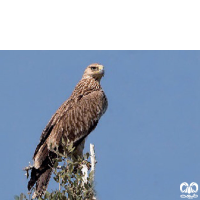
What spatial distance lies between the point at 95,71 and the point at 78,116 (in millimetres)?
1075

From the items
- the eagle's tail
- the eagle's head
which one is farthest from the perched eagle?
the eagle's tail

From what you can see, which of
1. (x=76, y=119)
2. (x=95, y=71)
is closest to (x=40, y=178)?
(x=76, y=119)

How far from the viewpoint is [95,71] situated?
979 centimetres

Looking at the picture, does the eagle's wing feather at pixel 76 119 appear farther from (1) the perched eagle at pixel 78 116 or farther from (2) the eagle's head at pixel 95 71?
(2) the eagle's head at pixel 95 71

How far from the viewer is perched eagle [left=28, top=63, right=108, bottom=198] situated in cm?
854

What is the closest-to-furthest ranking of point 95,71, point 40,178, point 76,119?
point 40,178 < point 76,119 < point 95,71

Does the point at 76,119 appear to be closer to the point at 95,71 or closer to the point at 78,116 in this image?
→ the point at 78,116

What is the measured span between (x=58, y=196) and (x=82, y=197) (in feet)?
1.07
